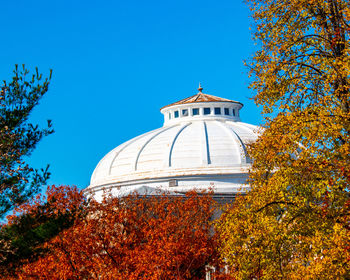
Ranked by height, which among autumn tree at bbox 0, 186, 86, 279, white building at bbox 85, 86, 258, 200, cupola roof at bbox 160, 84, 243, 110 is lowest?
autumn tree at bbox 0, 186, 86, 279

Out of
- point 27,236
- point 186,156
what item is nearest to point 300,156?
point 27,236

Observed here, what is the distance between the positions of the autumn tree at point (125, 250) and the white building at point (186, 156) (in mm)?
18554

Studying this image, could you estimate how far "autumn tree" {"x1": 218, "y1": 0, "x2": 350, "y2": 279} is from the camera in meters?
17.8

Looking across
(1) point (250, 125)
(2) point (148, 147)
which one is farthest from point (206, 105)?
(2) point (148, 147)

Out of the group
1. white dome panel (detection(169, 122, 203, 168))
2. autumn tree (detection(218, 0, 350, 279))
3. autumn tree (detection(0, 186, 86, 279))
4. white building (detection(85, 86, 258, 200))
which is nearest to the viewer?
autumn tree (detection(218, 0, 350, 279))

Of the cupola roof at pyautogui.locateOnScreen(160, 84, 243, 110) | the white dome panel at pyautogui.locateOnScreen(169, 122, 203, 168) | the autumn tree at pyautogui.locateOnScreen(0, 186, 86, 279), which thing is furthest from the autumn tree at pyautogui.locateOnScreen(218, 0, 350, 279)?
the cupola roof at pyautogui.locateOnScreen(160, 84, 243, 110)

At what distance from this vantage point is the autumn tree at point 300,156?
58.2 feet

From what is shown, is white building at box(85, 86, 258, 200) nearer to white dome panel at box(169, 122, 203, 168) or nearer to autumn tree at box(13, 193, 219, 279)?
white dome panel at box(169, 122, 203, 168)

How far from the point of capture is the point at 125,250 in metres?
36.1

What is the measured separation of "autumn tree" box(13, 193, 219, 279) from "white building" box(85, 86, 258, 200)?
60.9 ft

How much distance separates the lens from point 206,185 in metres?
65.7

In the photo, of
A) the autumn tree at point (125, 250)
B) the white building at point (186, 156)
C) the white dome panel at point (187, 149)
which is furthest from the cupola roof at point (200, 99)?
the autumn tree at point (125, 250)

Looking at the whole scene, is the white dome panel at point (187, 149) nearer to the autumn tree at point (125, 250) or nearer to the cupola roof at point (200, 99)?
the cupola roof at point (200, 99)

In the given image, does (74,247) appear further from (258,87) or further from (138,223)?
(258,87)
